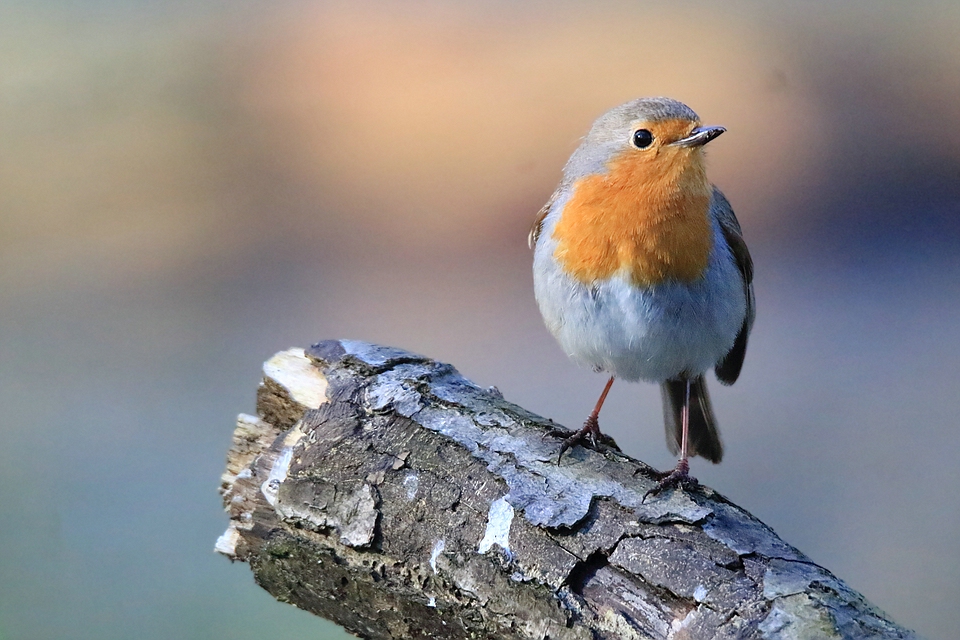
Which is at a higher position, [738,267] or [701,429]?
[738,267]

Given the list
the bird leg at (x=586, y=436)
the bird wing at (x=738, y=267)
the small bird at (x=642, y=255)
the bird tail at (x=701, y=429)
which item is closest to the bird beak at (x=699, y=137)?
the small bird at (x=642, y=255)

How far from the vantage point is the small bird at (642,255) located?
2.37m

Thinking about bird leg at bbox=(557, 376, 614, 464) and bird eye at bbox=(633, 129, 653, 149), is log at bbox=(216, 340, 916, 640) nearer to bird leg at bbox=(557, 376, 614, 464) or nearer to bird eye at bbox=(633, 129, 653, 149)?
bird leg at bbox=(557, 376, 614, 464)

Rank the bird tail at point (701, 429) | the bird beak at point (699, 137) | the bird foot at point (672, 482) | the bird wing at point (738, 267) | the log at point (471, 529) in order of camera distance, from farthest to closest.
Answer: the bird tail at point (701, 429), the bird wing at point (738, 267), the bird beak at point (699, 137), the bird foot at point (672, 482), the log at point (471, 529)

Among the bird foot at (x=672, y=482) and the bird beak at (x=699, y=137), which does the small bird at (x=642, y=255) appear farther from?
the bird foot at (x=672, y=482)

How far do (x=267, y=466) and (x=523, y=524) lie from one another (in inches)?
26.1

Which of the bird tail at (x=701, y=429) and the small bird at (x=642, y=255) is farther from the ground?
the small bird at (x=642, y=255)

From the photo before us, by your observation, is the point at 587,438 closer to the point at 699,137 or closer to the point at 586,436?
the point at 586,436

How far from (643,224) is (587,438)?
58 centimetres

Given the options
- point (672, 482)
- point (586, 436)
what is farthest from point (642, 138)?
point (672, 482)

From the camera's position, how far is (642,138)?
7.99 ft

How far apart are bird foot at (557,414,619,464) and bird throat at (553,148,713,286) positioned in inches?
15.5

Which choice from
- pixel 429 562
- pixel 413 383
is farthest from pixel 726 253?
pixel 429 562

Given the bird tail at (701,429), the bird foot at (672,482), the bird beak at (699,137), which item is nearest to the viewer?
the bird foot at (672,482)
